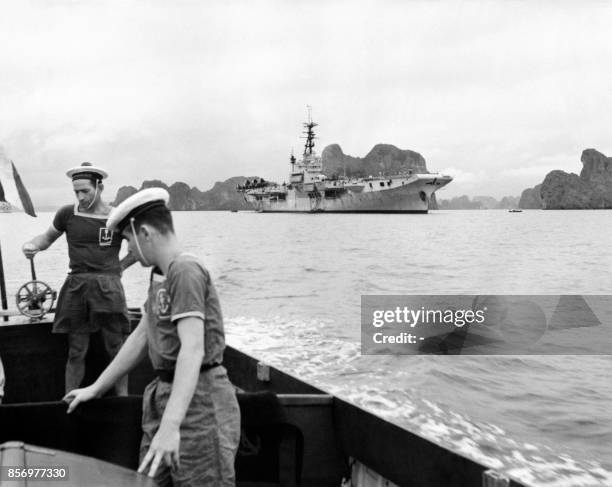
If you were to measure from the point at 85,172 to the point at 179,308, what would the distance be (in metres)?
2.95

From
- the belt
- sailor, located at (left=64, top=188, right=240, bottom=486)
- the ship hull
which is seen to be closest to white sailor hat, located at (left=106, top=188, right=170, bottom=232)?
sailor, located at (left=64, top=188, right=240, bottom=486)

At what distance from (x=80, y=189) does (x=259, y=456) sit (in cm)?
269

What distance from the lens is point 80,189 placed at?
16.1 feet

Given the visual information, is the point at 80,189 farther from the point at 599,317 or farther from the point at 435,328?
the point at 599,317

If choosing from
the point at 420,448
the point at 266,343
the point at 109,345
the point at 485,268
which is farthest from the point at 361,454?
the point at 485,268

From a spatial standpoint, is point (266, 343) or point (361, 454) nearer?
point (361, 454)

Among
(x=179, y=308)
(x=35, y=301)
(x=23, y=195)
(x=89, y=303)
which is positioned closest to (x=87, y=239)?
(x=89, y=303)

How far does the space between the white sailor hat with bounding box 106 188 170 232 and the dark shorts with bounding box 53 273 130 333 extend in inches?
108

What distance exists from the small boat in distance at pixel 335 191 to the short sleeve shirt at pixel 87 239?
9306 cm

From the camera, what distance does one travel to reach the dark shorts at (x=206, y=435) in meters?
2.56

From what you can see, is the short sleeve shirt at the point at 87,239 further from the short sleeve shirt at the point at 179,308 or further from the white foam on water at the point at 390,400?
the short sleeve shirt at the point at 179,308

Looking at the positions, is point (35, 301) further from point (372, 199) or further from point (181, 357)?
point (372, 199)

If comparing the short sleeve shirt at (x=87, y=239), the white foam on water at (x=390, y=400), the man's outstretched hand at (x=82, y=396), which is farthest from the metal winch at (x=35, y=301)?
the man's outstretched hand at (x=82, y=396)

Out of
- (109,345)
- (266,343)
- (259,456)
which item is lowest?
(266,343)
